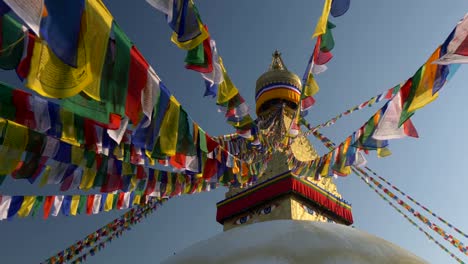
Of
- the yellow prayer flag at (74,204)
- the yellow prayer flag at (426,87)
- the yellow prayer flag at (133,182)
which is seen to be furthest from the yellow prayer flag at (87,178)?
the yellow prayer flag at (426,87)

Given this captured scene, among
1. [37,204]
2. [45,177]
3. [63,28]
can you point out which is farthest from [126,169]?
[63,28]

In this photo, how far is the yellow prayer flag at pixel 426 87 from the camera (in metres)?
3.30

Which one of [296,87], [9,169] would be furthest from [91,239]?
[296,87]

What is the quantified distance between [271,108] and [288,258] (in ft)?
32.8

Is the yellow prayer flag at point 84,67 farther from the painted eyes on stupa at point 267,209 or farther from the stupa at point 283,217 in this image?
the painted eyes on stupa at point 267,209

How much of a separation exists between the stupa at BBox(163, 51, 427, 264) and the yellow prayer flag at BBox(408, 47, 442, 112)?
1470 mm

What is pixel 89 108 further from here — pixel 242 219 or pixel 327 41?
pixel 242 219

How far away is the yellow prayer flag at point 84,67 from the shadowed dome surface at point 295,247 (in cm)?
184

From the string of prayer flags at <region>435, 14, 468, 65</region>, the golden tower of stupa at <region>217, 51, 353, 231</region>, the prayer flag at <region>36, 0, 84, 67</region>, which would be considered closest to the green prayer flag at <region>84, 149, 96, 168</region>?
the prayer flag at <region>36, 0, 84, 67</region>

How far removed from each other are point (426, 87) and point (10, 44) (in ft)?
12.4

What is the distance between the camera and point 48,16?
2055 mm

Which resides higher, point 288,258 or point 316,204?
point 316,204

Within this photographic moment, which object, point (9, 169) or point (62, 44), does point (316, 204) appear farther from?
point (62, 44)

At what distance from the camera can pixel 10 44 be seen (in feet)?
8.89
